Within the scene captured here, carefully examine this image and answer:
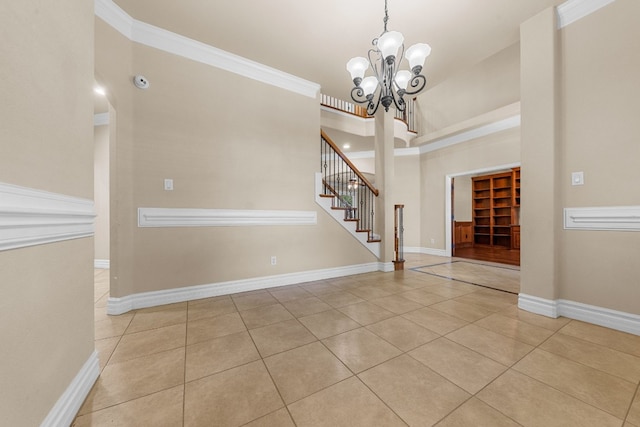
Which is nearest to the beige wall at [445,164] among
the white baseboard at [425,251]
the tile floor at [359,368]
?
the white baseboard at [425,251]

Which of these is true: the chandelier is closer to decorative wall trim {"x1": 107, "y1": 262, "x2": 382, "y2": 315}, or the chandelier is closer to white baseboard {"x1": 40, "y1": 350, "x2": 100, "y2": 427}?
decorative wall trim {"x1": 107, "y1": 262, "x2": 382, "y2": 315}

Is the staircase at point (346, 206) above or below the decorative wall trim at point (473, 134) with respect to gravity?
below

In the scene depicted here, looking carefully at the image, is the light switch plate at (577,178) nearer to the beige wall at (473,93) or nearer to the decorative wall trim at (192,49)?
the beige wall at (473,93)

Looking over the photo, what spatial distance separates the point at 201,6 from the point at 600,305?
4.79 metres

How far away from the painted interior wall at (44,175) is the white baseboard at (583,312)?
362 centimetres

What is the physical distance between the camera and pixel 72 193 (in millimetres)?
1199

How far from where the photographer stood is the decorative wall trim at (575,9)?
83.7 inches

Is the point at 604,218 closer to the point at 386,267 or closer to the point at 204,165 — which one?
the point at 386,267

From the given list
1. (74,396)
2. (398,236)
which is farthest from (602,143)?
(74,396)

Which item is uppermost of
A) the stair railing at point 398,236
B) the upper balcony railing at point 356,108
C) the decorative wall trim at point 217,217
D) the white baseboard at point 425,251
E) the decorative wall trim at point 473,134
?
the upper balcony railing at point 356,108

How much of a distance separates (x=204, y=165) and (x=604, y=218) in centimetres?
415

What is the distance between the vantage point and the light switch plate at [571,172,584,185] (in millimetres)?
2209

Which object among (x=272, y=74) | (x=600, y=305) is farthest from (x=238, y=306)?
(x=600, y=305)

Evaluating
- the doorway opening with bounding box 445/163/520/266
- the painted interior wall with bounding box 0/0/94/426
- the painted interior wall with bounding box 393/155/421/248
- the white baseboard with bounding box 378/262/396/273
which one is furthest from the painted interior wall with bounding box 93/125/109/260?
the doorway opening with bounding box 445/163/520/266
